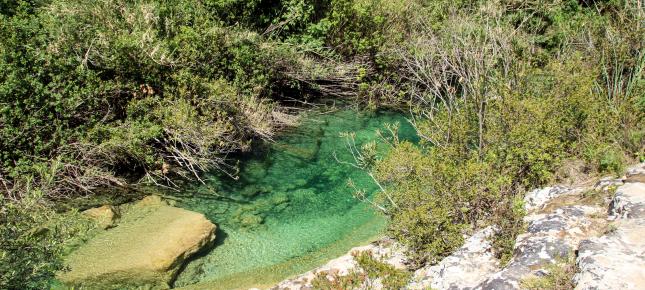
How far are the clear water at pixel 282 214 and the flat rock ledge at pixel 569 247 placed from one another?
1.83m

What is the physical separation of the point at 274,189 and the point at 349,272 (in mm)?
4862

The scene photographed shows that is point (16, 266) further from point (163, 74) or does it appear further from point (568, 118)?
point (568, 118)

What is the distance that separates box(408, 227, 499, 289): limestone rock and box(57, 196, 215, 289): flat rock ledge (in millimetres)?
4149

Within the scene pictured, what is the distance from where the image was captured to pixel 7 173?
32.5 feet

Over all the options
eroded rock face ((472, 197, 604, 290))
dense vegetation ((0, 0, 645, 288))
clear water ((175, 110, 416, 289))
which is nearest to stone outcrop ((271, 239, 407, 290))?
dense vegetation ((0, 0, 645, 288))

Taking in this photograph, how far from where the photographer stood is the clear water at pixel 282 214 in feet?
30.2

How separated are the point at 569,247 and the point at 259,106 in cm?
910

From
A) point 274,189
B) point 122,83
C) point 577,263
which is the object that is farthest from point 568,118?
point 122,83

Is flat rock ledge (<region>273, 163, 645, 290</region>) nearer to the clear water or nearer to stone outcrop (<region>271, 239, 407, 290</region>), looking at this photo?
stone outcrop (<region>271, 239, 407, 290</region>)

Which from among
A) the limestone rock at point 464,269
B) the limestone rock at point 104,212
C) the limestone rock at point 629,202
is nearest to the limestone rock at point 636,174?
the limestone rock at point 629,202

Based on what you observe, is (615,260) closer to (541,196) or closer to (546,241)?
(546,241)

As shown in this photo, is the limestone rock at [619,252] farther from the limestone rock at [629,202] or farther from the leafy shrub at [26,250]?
the leafy shrub at [26,250]

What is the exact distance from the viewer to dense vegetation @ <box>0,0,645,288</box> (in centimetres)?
775

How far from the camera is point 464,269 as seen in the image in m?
6.41
